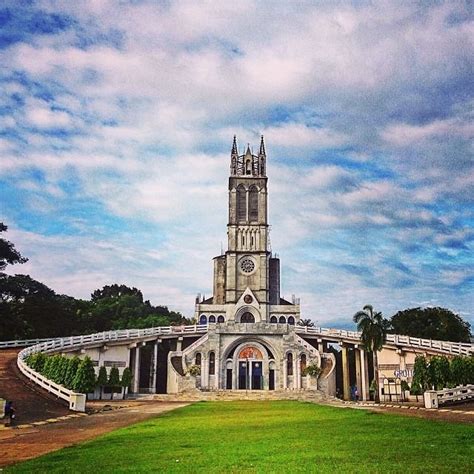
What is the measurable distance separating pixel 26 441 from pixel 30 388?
15.8m

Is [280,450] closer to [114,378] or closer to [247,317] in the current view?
[114,378]

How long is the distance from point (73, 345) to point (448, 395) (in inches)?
1169

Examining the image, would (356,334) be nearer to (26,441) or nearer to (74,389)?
(74,389)

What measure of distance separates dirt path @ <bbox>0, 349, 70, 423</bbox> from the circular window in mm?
39150

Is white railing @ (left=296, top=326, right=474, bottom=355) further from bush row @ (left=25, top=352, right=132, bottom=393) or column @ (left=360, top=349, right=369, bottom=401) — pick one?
bush row @ (left=25, top=352, right=132, bottom=393)

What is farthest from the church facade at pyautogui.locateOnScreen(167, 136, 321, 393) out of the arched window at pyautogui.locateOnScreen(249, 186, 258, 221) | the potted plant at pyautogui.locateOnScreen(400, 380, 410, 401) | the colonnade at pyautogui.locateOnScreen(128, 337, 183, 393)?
the potted plant at pyautogui.locateOnScreen(400, 380, 410, 401)

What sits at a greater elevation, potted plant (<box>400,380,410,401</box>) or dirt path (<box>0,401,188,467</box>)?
potted plant (<box>400,380,410,401</box>)

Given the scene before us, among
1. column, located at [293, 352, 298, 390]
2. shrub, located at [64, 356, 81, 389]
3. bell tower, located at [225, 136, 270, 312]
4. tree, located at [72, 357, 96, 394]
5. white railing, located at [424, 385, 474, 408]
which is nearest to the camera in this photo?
white railing, located at [424, 385, 474, 408]

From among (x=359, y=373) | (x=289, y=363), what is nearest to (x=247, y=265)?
(x=289, y=363)

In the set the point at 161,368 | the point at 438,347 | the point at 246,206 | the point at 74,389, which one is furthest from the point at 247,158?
the point at 74,389

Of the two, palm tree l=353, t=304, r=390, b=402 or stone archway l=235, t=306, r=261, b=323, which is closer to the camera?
palm tree l=353, t=304, r=390, b=402

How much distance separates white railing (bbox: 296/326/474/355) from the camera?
40219 millimetres

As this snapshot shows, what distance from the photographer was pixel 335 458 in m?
10.5

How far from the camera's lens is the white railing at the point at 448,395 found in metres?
26.6
